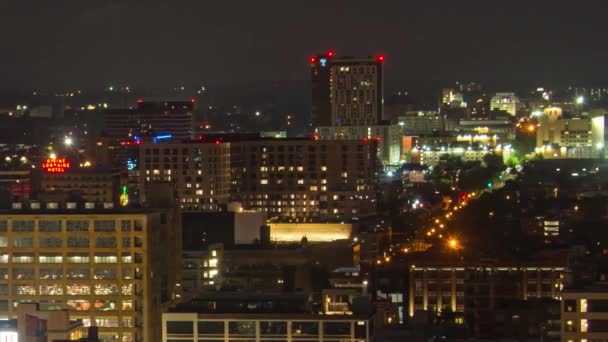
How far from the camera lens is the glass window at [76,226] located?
2673cm

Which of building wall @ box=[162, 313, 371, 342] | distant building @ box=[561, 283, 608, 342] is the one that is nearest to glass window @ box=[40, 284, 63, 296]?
building wall @ box=[162, 313, 371, 342]

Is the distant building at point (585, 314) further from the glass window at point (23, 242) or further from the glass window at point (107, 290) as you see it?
the glass window at point (23, 242)

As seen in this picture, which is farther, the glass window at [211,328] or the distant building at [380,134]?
the distant building at [380,134]

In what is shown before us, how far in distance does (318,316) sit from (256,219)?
21.5 m

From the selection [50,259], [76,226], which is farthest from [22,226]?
[76,226]

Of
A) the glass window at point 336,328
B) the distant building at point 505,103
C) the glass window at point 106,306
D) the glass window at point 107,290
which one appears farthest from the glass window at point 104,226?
the distant building at point 505,103

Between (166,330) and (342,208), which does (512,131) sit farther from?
(166,330)

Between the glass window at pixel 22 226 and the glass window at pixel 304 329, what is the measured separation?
4735 millimetres

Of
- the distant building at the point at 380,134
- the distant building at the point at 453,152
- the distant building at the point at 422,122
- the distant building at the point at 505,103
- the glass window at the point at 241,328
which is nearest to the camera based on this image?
the glass window at the point at 241,328

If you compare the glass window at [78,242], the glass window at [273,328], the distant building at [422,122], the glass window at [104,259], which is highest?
the distant building at [422,122]

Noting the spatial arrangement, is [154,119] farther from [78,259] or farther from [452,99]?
[78,259]

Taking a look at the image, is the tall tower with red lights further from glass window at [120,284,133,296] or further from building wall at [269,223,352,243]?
glass window at [120,284,133,296]

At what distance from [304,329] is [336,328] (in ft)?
1.39

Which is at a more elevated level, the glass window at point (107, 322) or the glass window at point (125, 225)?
the glass window at point (125, 225)
